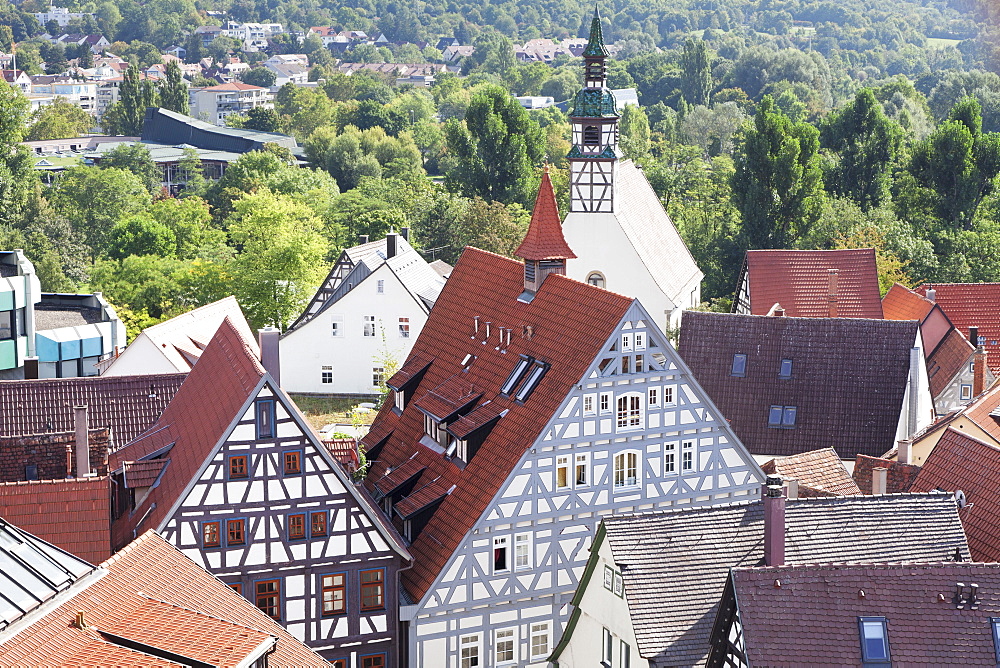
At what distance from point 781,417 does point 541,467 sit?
14.4 meters

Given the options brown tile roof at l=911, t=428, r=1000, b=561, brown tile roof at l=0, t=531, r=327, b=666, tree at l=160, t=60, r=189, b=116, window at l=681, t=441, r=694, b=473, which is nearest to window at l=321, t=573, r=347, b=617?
brown tile roof at l=0, t=531, r=327, b=666

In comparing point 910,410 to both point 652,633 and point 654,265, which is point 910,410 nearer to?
point 654,265

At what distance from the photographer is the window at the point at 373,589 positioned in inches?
1248

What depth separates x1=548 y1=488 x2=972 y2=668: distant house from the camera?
27344mm

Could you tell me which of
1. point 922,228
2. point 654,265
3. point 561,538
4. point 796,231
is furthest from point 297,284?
point 561,538

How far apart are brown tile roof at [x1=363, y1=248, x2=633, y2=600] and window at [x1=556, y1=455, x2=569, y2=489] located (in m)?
0.88

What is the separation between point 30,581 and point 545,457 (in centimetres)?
1391

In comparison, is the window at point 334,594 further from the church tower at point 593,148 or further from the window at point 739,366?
the church tower at point 593,148

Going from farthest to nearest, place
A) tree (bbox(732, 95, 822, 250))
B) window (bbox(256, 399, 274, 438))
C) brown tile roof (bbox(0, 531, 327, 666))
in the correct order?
tree (bbox(732, 95, 822, 250)) → window (bbox(256, 399, 274, 438)) → brown tile roof (bbox(0, 531, 327, 666))

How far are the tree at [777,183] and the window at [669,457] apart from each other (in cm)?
4455

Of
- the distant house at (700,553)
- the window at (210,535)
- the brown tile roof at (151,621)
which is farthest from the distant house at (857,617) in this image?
the window at (210,535)

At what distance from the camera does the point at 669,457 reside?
3444 centimetres

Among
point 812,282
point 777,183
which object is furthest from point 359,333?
point 777,183

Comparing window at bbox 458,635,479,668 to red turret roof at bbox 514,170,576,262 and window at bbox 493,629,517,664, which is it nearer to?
window at bbox 493,629,517,664
